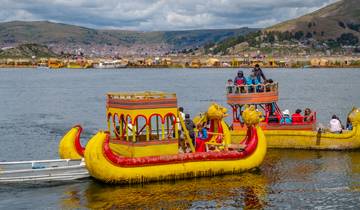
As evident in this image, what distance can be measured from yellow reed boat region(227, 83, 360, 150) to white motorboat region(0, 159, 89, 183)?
1197 cm

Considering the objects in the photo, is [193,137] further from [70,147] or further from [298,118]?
Result: [298,118]

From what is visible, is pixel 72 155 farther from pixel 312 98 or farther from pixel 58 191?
pixel 312 98

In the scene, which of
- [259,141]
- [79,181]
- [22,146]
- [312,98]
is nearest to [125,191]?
[79,181]

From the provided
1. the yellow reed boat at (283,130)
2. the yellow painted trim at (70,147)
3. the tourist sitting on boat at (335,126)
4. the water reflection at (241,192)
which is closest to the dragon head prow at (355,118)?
the yellow reed boat at (283,130)

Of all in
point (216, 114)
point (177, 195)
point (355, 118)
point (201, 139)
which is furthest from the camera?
point (355, 118)

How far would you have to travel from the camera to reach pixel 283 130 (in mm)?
38156

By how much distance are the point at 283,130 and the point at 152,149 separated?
1218 centimetres

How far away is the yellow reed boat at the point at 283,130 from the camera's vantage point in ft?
121

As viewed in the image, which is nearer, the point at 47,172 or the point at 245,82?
the point at 47,172

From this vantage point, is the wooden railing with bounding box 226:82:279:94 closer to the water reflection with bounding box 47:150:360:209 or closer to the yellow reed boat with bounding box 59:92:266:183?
the yellow reed boat with bounding box 59:92:266:183

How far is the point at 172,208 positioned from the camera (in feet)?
81.9

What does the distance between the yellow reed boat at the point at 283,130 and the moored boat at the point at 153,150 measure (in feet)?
22.5

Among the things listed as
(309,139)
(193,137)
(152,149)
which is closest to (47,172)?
(152,149)

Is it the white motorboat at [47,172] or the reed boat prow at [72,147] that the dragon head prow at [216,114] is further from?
the white motorboat at [47,172]
